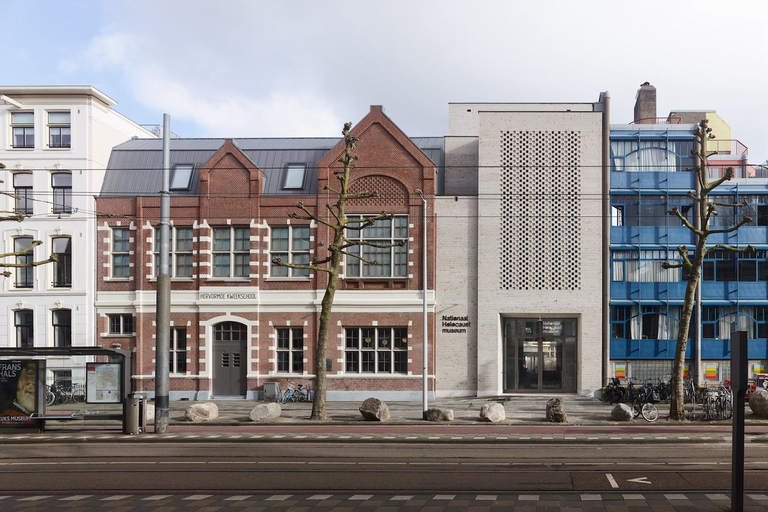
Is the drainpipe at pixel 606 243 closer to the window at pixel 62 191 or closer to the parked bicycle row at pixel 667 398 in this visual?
the parked bicycle row at pixel 667 398

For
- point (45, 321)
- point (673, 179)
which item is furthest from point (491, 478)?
point (45, 321)

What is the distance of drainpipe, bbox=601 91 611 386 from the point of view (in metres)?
35.6

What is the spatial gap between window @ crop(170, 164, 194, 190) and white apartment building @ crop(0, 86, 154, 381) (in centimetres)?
375

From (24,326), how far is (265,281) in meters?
12.3

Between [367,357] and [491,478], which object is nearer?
[491,478]

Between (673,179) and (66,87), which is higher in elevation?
(66,87)

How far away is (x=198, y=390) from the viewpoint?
1435 inches

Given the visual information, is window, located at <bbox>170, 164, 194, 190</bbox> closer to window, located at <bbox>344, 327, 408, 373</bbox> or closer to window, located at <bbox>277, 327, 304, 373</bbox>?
window, located at <bbox>277, 327, 304, 373</bbox>

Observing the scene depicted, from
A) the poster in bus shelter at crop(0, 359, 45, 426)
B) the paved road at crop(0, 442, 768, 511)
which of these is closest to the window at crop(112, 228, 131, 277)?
the poster in bus shelter at crop(0, 359, 45, 426)

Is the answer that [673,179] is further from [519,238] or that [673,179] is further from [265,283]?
[265,283]

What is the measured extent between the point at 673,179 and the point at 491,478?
26.0m

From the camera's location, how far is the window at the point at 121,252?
37344 millimetres

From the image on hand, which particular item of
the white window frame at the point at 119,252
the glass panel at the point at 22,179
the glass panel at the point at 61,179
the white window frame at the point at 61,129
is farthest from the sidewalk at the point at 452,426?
the white window frame at the point at 61,129

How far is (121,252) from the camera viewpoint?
37.3 meters
